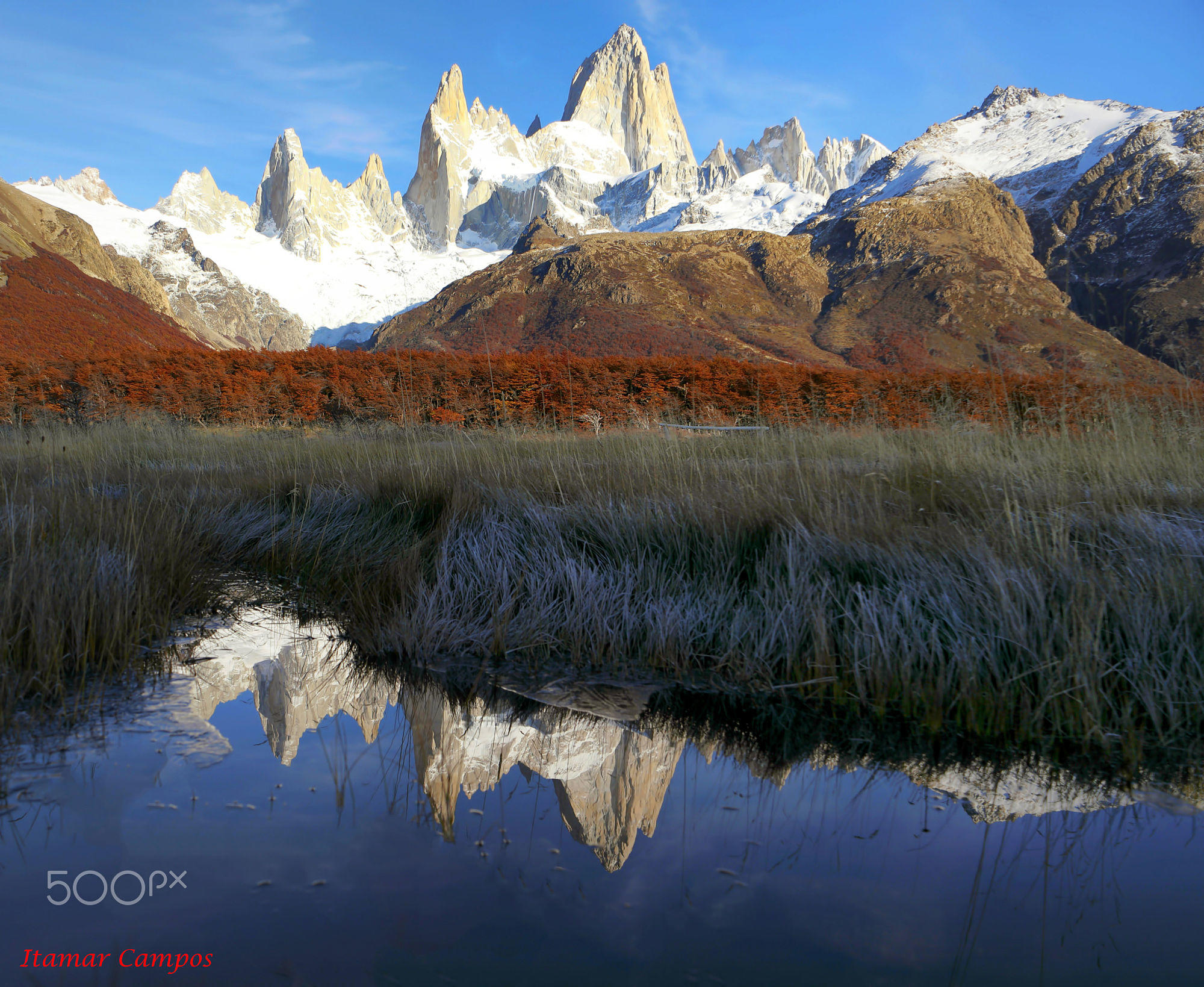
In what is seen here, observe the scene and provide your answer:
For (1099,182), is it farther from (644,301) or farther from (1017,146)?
(644,301)

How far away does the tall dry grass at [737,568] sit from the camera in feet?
7.20

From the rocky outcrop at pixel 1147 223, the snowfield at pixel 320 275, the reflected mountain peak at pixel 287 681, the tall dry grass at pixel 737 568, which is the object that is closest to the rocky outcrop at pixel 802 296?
the rocky outcrop at pixel 1147 223

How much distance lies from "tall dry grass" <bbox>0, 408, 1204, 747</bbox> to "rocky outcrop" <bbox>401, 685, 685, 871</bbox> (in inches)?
19.6

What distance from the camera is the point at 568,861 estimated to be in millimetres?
1526

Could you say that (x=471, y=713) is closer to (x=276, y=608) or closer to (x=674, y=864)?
(x=674, y=864)

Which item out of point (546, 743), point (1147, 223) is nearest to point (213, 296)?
point (1147, 223)

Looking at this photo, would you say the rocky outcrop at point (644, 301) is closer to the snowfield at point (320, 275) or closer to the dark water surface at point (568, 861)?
the dark water surface at point (568, 861)

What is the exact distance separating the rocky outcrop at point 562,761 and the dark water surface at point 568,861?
0.03 feet

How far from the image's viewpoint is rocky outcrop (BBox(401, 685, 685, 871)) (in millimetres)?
1710

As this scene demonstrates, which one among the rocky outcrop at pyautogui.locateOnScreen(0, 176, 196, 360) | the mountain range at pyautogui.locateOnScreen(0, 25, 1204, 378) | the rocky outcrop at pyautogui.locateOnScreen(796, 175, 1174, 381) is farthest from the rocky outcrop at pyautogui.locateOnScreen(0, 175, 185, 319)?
the rocky outcrop at pyautogui.locateOnScreen(796, 175, 1174, 381)

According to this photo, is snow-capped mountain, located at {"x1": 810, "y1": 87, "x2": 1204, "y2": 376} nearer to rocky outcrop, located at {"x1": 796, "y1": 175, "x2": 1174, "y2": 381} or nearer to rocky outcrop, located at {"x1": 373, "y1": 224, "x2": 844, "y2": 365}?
rocky outcrop, located at {"x1": 796, "y1": 175, "x2": 1174, "y2": 381}

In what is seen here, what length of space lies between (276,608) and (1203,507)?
15.6 feet

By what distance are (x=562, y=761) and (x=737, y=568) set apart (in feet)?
4.92

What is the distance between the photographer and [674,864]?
5.01ft
